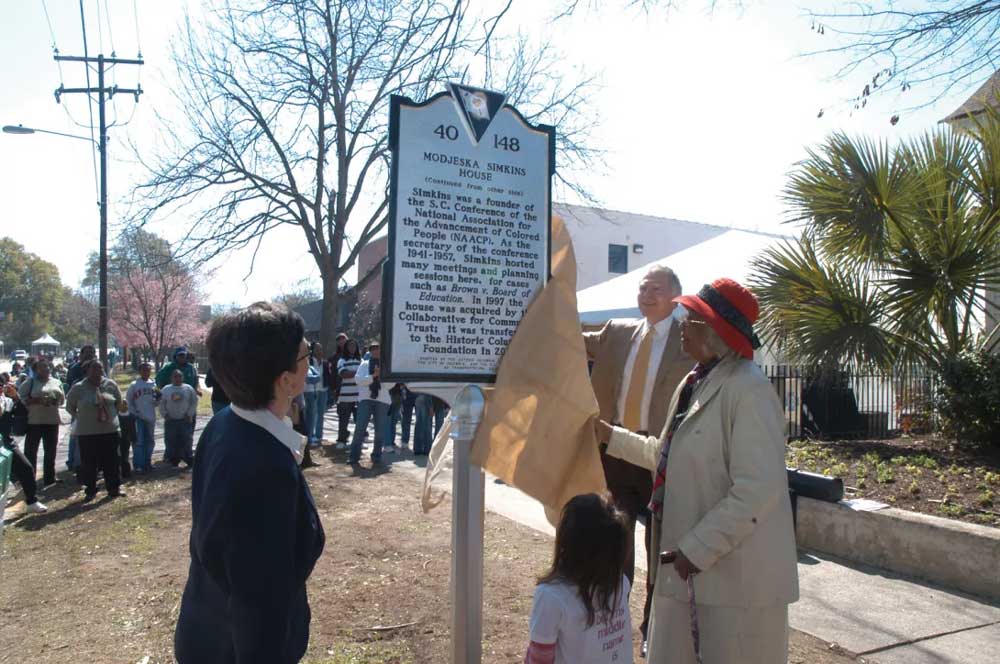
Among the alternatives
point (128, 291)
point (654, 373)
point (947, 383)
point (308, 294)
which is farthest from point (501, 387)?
point (308, 294)

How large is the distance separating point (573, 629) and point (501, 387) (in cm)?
114

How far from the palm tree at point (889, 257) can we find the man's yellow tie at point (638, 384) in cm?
478

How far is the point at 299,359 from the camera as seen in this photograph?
2.03m

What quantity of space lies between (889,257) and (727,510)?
6.70 meters

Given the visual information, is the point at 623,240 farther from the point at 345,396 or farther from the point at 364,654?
the point at 364,654

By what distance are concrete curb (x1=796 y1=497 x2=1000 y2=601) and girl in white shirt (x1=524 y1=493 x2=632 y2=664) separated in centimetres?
358

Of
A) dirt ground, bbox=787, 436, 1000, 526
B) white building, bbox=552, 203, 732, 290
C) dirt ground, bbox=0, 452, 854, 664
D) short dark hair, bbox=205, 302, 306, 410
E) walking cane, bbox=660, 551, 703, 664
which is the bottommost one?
dirt ground, bbox=0, 452, 854, 664

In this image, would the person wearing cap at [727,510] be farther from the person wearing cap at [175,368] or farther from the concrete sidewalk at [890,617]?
the person wearing cap at [175,368]

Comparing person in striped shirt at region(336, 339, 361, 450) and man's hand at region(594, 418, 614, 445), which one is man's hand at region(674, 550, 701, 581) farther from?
person in striped shirt at region(336, 339, 361, 450)

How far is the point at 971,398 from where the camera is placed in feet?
23.8

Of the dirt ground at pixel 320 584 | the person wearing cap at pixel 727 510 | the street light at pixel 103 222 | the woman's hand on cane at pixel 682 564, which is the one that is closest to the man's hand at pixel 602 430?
the person wearing cap at pixel 727 510

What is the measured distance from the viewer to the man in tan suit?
12.8 feet

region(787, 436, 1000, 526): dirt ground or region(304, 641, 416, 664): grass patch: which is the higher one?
region(787, 436, 1000, 526): dirt ground

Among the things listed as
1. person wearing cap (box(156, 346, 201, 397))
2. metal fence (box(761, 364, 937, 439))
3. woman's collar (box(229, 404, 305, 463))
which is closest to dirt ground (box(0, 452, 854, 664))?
woman's collar (box(229, 404, 305, 463))
